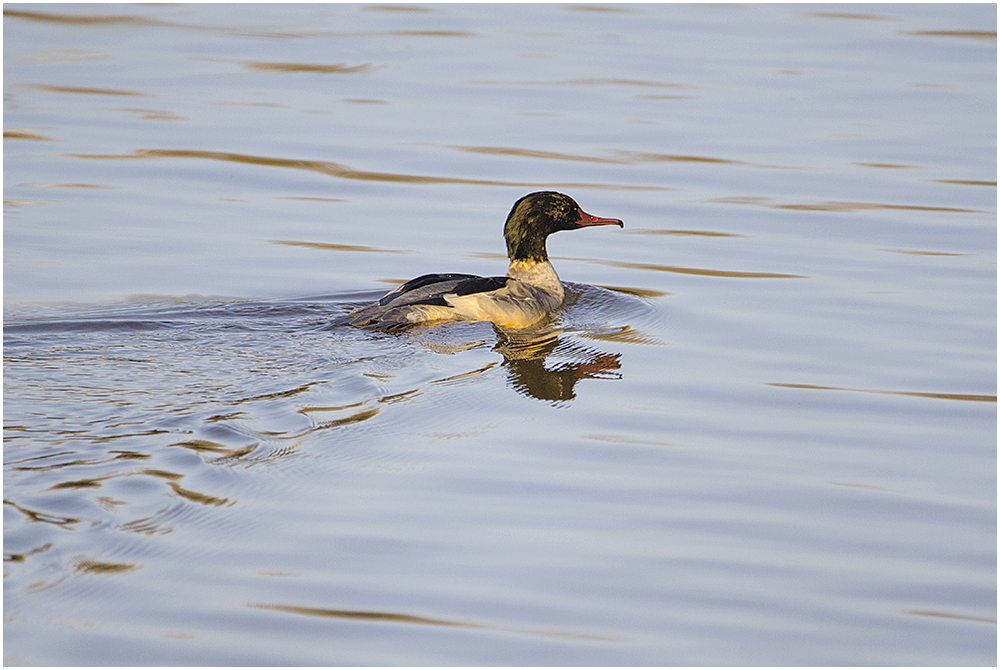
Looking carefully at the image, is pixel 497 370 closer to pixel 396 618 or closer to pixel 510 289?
pixel 510 289

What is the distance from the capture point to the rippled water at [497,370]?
15.2 feet

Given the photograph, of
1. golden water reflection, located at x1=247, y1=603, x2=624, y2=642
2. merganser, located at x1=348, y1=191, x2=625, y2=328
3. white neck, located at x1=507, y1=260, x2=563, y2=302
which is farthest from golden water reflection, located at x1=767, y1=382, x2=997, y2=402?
golden water reflection, located at x1=247, y1=603, x2=624, y2=642

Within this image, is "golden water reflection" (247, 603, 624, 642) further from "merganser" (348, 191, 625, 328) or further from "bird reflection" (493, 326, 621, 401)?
"merganser" (348, 191, 625, 328)

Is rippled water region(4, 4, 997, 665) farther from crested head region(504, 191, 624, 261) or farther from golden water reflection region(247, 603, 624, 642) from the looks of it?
crested head region(504, 191, 624, 261)

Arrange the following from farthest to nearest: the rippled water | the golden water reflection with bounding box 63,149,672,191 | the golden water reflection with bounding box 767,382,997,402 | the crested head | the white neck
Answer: the golden water reflection with bounding box 63,149,672,191 → the crested head → the white neck → the golden water reflection with bounding box 767,382,997,402 → the rippled water

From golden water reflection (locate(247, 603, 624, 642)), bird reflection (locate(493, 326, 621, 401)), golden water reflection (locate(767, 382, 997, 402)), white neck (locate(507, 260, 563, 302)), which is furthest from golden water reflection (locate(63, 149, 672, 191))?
golden water reflection (locate(247, 603, 624, 642))

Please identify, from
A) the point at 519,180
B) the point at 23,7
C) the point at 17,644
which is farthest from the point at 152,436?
the point at 23,7

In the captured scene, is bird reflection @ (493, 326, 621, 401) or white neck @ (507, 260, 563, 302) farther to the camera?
white neck @ (507, 260, 563, 302)

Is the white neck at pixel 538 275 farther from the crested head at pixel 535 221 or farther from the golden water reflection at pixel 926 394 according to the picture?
the golden water reflection at pixel 926 394

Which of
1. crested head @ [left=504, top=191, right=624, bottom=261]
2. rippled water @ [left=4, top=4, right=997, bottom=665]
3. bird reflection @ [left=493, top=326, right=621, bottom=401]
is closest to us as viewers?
rippled water @ [left=4, top=4, right=997, bottom=665]

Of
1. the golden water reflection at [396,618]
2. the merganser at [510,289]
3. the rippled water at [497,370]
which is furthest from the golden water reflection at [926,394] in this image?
the golden water reflection at [396,618]

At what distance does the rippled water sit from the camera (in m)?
4.64

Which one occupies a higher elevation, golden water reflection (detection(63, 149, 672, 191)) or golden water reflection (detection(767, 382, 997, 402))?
golden water reflection (detection(63, 149, 672, 191))

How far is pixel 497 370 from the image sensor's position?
25.6 feet
